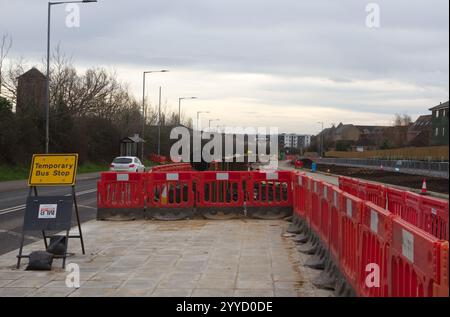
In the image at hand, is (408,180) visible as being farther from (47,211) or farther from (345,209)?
(345,209)

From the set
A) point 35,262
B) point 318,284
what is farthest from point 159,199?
point 318,284

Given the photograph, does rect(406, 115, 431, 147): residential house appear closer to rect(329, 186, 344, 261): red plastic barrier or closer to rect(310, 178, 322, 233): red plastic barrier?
rect(310, 178, 322, 233): red plastic barrier

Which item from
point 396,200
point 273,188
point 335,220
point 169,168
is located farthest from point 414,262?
point 169,168

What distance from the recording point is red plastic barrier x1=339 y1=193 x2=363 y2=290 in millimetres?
5566

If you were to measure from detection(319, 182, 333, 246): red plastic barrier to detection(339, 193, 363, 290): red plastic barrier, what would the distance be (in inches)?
48.8

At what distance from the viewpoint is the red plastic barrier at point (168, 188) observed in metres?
14.5

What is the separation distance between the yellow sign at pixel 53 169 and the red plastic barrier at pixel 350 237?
15.3 feet

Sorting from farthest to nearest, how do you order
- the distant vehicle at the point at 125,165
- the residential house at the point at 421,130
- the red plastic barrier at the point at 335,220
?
the distant vehicle at the point at 125,165 < the residential house at the point at 421,130 < the red plastic barrier at the point at 335,220

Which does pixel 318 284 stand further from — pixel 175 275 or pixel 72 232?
pixel 72 232

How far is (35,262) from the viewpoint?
8.20 metres

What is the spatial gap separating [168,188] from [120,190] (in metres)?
1.22

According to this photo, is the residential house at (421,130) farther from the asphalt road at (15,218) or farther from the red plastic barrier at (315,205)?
the asphalt road at (15,218)

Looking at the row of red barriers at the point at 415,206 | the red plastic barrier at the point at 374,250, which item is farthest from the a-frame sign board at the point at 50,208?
the row of red barriers at the point at 415,206
